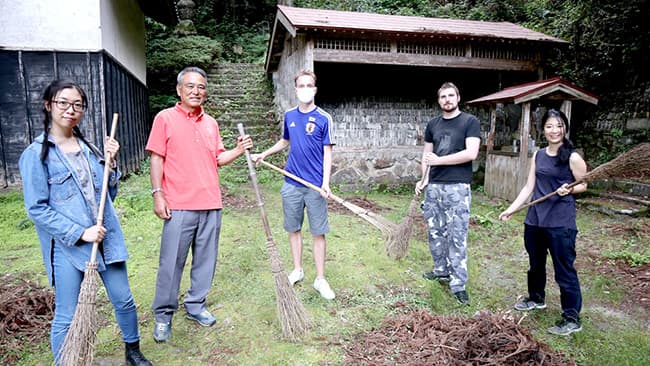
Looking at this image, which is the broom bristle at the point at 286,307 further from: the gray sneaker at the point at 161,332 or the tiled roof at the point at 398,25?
the tiled roof at the point at 398,25

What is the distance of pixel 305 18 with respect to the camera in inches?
308

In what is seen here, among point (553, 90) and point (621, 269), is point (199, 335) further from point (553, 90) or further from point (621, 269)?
point (553, 90)

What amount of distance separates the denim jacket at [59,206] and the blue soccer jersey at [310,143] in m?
1.56

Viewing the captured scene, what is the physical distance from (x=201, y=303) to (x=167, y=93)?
11161 millimetres

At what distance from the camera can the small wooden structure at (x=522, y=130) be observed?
7105mm

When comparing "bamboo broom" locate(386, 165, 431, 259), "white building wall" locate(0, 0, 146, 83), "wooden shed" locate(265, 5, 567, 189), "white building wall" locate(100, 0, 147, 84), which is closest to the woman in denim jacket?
"bamboo broom" locate(386, 165, 431, 259)

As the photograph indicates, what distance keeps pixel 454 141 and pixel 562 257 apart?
1273 mm

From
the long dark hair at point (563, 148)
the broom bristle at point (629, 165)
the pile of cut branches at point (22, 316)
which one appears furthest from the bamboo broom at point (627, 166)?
the pile of cut branches at point (22, 316)

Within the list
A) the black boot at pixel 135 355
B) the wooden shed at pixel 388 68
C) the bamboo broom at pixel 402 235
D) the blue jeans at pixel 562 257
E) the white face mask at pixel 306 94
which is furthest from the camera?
the wooden shed at pixel 388 68

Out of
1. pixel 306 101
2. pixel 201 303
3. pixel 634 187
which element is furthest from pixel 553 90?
pixel 201 303

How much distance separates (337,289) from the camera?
3.81m

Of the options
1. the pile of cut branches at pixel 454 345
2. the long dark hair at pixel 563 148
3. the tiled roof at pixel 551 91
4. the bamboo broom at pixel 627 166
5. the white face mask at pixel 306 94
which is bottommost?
the pile of cut branches at pixel 454 345

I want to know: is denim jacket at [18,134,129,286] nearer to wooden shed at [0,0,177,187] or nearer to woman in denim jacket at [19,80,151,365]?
woman in denim jacket at [19,80,151,365]

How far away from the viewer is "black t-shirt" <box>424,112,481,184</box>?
3520 mm
